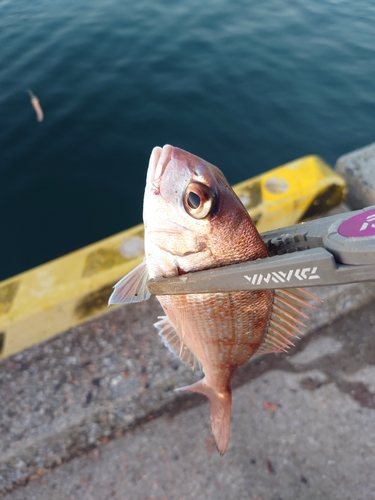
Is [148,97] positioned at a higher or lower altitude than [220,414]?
higher

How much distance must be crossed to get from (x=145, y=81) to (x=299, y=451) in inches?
309

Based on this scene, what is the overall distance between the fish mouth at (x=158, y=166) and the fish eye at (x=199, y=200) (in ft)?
0.54

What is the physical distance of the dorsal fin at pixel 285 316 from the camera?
1.81 m

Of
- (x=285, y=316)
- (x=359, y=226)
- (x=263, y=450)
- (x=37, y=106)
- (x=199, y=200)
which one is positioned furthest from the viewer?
(x=37, y=106)

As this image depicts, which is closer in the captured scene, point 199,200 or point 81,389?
point 199,200

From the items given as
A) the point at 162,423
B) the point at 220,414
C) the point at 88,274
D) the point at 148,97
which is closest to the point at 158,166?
the point at 88,274

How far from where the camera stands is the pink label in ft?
3.96

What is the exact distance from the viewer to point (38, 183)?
553cm

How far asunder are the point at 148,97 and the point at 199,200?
6.61 m

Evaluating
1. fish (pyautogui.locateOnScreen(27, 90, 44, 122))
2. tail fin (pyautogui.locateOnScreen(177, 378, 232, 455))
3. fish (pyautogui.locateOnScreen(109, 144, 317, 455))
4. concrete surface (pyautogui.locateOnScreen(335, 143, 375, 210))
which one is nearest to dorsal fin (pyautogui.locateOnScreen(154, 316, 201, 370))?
fish (pyautogui.locateOnScreen(109, 144, 317, 455))

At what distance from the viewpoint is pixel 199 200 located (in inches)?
64.6

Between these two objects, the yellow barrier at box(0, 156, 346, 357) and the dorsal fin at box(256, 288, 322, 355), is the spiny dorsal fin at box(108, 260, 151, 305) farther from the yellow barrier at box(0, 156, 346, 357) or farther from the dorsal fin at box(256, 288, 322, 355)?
the yellow barrier at box(0, 156, 346, 357)

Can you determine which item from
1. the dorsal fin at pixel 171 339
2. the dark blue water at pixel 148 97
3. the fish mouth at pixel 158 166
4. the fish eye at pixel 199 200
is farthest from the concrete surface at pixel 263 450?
the dark blue water at pixel 148 97

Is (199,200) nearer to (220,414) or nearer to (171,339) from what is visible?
(171,339)
